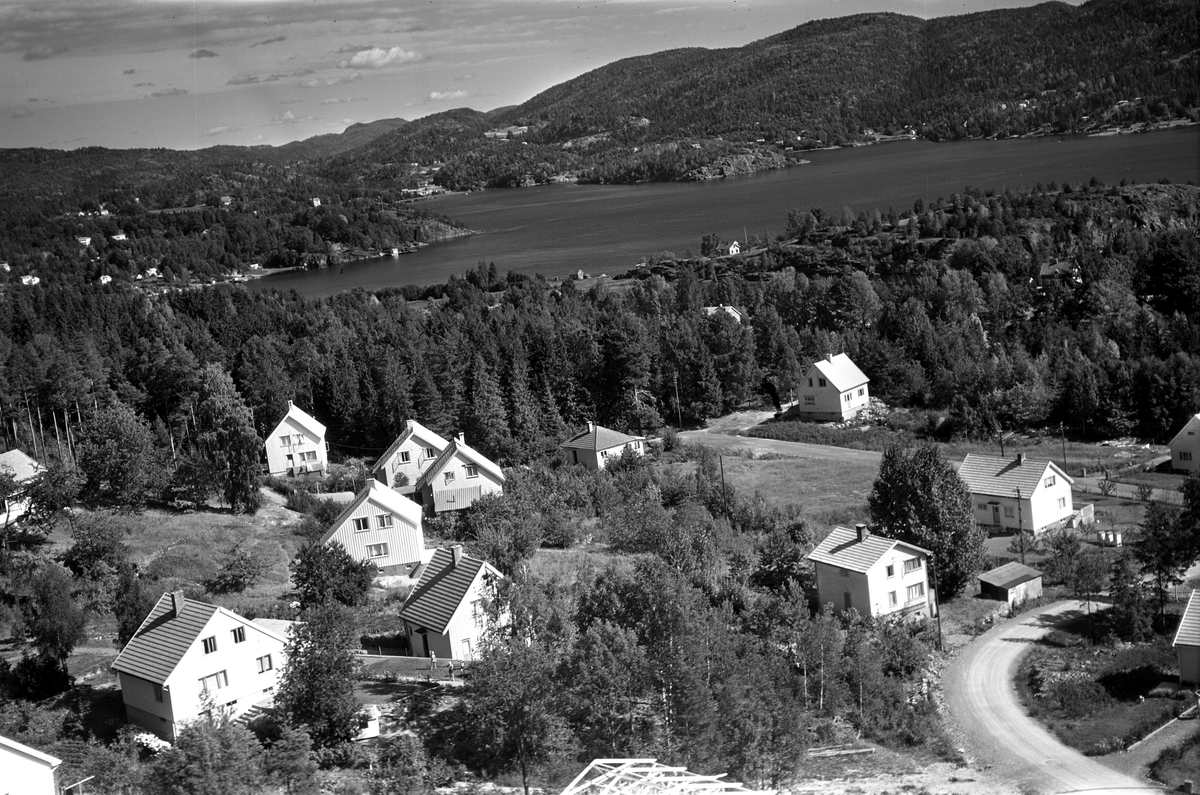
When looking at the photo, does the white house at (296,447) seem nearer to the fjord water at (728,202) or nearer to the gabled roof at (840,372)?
the gabled roof at (840,372)

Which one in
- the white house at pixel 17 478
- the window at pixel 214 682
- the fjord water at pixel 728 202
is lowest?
the window at pixel 214 682

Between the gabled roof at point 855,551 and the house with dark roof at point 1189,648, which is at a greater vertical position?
the gabled roof at point 855,551

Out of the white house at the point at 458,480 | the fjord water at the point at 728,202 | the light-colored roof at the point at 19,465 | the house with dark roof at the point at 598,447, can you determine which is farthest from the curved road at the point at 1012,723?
the fjord water at the point at 728,202

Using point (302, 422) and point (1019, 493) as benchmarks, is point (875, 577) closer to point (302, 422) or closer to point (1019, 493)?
point (1019, 493)

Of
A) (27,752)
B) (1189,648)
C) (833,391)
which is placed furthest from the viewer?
(833,391)

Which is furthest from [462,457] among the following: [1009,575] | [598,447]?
[1009,575]

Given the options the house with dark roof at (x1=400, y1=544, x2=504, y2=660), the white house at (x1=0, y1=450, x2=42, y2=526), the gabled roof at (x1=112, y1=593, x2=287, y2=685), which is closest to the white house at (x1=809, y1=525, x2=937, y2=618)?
the house with dark roof at (x1=400, y1=544, x2=504, y2=660)

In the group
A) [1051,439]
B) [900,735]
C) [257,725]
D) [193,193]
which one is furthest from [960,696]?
[193,193]
